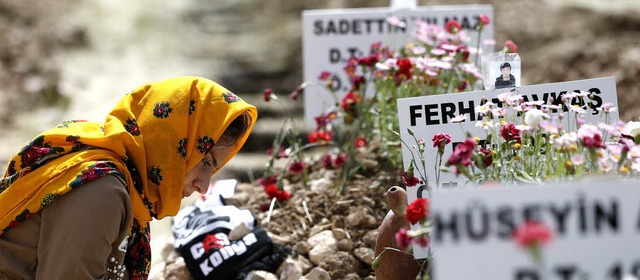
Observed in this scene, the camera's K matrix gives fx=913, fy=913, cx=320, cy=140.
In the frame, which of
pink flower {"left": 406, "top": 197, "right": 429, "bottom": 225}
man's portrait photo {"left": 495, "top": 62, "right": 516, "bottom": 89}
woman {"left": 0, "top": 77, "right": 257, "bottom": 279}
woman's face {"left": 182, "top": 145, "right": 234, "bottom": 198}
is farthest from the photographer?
man's portrait photo {"left": 495, "top": 62, "right": 516, "bottom": 89}

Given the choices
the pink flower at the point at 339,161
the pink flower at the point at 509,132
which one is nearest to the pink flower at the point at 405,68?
the pink flower at the point at 339,161

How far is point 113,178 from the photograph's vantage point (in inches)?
95.0

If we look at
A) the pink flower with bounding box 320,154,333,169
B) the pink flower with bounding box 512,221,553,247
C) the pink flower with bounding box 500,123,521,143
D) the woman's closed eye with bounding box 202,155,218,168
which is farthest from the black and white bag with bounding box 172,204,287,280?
the pink flower with bounding box 512,221,553,247

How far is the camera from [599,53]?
650 centimetres

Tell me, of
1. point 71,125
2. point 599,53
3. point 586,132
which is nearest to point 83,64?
point 599,53

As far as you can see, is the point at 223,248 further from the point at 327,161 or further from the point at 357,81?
the point at 357,81

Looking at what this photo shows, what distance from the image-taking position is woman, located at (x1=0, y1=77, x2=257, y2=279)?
2377 mm

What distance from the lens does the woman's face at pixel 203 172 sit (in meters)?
2.68

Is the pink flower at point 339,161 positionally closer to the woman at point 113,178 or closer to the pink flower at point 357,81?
the pink flower at point 357,81

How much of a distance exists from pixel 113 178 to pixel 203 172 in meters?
0.34

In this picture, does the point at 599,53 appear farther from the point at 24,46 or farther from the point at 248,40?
the point at 24,46

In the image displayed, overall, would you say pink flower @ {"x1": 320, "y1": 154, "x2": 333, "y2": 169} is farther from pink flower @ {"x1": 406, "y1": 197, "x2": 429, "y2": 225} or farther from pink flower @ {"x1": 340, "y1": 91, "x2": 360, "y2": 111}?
pink flower @ {"x1": 406, "y1": 197, "x2": 429, "y2": 225}

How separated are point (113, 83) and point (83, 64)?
0.48 metres

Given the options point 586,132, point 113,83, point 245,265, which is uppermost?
point 113,83
